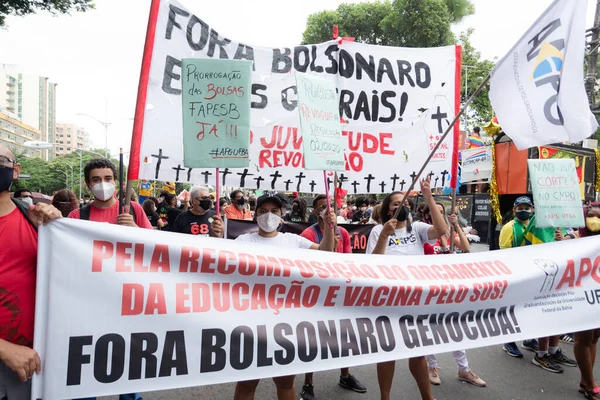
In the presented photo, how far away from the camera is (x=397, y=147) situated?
4.59 meters

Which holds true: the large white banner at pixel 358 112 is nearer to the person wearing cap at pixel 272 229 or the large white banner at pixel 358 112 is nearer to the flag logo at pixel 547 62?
the person wearing cap at pixel 272 229

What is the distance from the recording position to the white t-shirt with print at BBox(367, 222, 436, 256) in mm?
3432

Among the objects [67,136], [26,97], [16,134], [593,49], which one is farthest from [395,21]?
[67,136]

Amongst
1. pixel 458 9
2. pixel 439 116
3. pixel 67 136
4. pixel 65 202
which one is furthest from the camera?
pixel 67 136

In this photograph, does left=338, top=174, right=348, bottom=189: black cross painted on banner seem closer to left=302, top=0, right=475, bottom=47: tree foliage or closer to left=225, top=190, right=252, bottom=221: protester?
left=225, top=190, right=252, bottom=221: protester

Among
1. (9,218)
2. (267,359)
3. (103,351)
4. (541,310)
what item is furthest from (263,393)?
(9,218)

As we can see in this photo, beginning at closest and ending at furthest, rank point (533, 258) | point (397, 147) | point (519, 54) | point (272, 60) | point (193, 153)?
point (193, 153)
point (519, 54)
point (533, 258)
point (272, 60)
point (397, 147)

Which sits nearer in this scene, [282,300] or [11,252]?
[11,252]

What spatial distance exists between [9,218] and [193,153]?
111 cm

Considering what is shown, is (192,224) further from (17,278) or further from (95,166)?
(17,278)

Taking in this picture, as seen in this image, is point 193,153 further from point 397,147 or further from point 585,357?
point 585,357

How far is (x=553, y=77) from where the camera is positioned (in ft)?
9.78

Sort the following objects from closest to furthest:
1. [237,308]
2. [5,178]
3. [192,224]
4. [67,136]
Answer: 1. [5,178]
2. [237,308]
3. [192,224]
4. [67,136]

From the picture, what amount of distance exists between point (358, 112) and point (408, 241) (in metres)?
1.62
